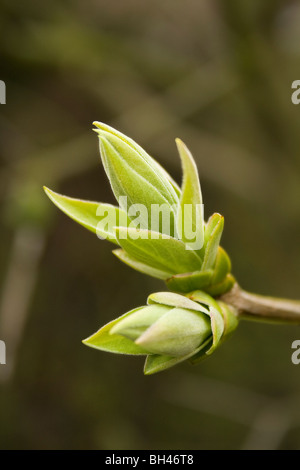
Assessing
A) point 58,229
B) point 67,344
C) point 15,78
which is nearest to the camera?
point 15,78

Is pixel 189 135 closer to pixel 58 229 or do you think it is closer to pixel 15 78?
pixel 15 78

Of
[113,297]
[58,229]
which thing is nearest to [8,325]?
[113,297]

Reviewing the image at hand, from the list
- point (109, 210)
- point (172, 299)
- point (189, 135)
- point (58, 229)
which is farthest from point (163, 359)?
point (58, 229)

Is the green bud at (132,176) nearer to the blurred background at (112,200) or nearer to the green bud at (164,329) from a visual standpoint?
the green bud at (164,329)

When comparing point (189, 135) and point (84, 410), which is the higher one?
point (189, 135)

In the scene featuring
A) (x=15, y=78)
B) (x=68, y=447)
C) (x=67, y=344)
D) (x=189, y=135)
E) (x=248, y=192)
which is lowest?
(x=68, y=447)

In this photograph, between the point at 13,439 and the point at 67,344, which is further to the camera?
the point at 67,344

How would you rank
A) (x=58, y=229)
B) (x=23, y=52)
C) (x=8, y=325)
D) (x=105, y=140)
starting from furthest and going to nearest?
(x=58, y=229), (x=23, y=52), (x=8, y=325), (x=105, y=140)

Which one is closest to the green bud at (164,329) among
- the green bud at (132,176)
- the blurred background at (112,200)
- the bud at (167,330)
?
the bud at (167,330)
